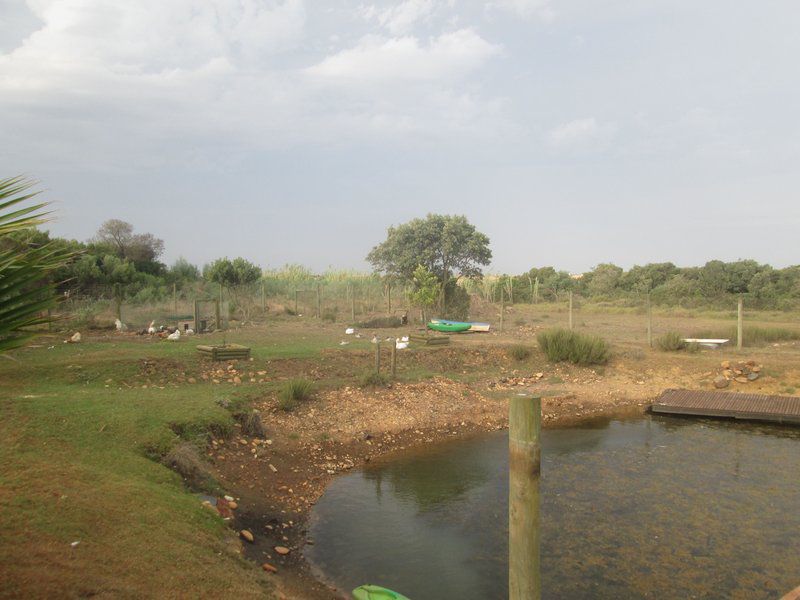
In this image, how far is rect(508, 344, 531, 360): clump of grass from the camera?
1712 centimetres

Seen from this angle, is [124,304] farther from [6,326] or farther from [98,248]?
[6,326]

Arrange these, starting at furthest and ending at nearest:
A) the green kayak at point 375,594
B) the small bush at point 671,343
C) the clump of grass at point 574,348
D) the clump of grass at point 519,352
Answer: the small bush at point 671,343
the clump of grass at point 519,352
the clump of grass at point 574,348
the green kayak at point 375,594

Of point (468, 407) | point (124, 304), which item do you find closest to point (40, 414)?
point (468, 407)

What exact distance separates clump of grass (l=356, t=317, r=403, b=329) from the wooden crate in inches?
410

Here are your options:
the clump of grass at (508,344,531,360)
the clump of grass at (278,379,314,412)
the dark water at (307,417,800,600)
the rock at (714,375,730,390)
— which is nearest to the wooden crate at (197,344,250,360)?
the clump of grass at (278,379,314,412)

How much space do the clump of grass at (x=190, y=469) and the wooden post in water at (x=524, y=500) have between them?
4.76m

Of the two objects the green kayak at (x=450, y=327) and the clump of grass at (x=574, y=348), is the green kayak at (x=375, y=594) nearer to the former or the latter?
the clump of grass at (x=574, y=348)

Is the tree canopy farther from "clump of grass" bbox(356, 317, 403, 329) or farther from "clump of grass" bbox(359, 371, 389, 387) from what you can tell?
"clump of grass" bbox(359, 371, 389, 387)

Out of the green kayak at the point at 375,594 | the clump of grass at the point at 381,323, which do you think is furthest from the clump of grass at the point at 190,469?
the clump of grass at the point at 381,323

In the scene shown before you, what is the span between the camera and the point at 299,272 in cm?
4297

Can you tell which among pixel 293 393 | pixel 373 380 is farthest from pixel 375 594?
pixel 373 380

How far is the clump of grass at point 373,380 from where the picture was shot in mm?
13086

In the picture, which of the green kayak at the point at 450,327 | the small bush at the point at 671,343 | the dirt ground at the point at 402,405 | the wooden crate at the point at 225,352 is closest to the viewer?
the dirt ground at the point at 402,405

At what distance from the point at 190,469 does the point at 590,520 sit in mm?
5448
